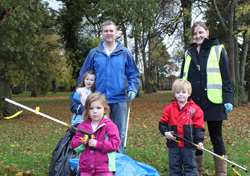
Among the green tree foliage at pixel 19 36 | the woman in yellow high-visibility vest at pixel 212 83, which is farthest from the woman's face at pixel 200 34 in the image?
the green tree foliage at pixel 19 36

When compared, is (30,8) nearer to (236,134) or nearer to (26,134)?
(26,134)

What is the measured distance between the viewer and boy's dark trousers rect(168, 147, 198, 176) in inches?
114

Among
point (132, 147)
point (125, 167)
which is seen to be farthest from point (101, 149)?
point (132, 147)

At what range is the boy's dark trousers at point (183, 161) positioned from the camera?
2904 mm

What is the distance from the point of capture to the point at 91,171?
2.49 metres

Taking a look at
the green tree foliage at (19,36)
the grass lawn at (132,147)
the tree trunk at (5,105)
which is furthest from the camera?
the tree trunk at (5,105)

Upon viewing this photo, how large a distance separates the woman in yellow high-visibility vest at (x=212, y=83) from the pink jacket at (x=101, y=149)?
1479 mm

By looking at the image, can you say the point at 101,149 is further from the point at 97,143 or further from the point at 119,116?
the point at 119,116

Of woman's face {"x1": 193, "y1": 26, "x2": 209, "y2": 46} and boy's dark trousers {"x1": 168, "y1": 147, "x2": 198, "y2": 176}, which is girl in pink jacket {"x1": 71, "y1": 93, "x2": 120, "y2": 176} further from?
woman's face {"x1": 193, "y1": 26, "x2": 209, "y2": 46}

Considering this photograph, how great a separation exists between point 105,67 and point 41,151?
11.8 feet

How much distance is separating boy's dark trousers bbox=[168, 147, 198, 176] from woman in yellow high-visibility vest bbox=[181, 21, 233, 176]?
575mm

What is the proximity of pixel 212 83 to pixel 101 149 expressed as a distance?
1.82 m

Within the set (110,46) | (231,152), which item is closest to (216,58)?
(110,46)

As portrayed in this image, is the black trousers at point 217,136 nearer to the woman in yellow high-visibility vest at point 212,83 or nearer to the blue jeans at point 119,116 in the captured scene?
the woman in yellow high-visibility vest at point 212,83
